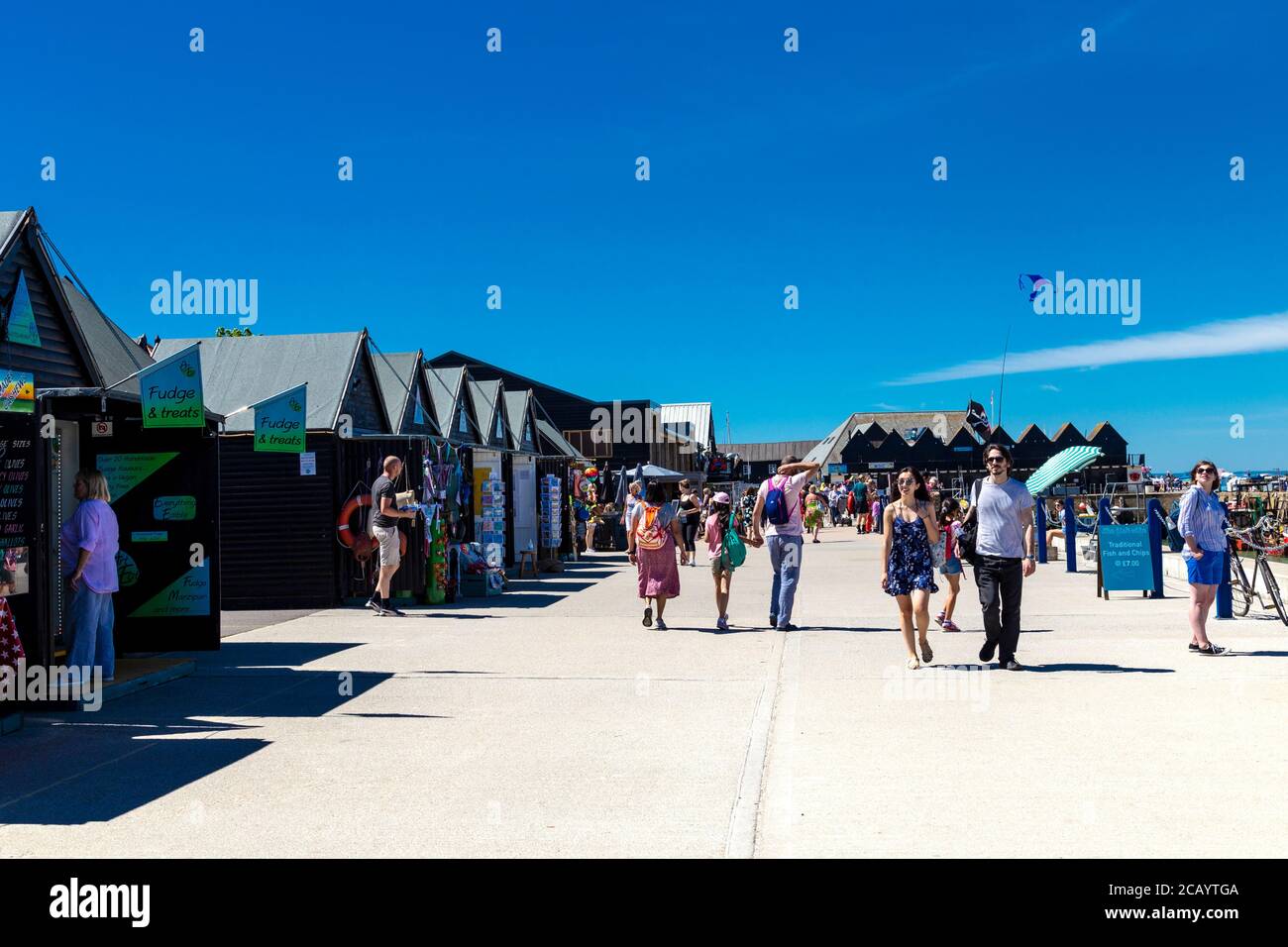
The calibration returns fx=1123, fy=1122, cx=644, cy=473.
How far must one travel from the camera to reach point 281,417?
461 inches

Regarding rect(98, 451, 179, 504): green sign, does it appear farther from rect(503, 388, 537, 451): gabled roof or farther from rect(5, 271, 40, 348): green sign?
rect(503, 388, 537, 451): gabled roof

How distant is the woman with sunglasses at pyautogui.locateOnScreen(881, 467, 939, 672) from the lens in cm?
952

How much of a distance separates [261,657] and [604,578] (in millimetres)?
10951

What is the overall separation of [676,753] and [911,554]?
12.5 feet

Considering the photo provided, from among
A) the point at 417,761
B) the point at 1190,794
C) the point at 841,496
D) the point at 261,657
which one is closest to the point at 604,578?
the point at 261,657

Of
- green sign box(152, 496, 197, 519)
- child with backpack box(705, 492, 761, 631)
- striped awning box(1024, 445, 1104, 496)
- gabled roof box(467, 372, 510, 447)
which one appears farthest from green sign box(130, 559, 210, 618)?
gabled roof box(467, 372, 510, 447)

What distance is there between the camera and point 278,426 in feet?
38.4

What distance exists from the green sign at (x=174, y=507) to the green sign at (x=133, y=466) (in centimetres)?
27

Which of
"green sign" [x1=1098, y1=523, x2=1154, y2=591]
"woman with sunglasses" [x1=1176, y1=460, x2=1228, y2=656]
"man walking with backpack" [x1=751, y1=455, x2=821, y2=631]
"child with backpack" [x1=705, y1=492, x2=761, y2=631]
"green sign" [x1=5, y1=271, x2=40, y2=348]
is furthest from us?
"green sign" [x1=1098, y1=523, x2=1154, y2=591]

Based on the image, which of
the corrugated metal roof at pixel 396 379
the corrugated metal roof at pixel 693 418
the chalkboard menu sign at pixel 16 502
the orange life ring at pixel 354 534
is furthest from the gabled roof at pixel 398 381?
the corrugated metal roof at pixel 693 418

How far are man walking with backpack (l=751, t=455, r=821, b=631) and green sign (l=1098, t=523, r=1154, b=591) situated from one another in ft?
17.8

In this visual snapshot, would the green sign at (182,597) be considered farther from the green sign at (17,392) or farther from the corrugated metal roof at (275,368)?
the corrugated metal roof at (275,368)
